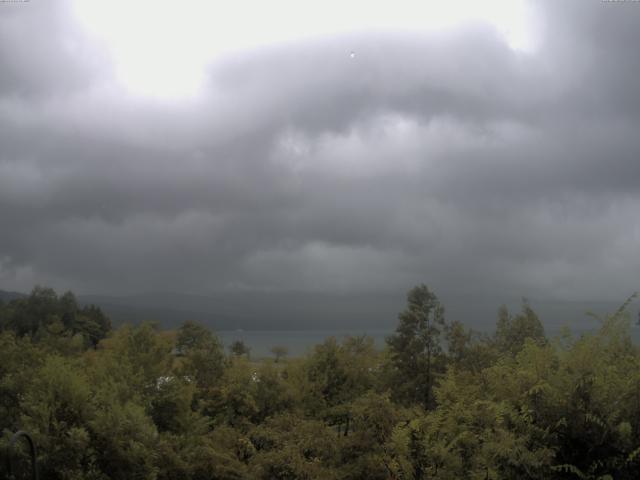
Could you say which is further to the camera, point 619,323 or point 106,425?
point 106,425

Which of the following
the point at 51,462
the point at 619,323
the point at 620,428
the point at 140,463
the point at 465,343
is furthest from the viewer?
the point at 465,343

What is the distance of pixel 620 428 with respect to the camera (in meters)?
8.19

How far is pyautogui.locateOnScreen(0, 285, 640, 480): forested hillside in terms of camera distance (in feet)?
29.3

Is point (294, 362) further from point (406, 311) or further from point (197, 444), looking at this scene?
point (197, 444)

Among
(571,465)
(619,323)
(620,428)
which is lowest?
(571,465)

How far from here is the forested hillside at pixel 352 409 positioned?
8938 mm

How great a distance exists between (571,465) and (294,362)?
26.1m

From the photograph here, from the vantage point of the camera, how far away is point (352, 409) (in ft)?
54.4

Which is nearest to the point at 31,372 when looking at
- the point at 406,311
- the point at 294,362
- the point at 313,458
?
the point at 313,458

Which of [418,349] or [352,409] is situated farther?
[418,349]

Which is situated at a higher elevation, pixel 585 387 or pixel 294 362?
pixel 585 387

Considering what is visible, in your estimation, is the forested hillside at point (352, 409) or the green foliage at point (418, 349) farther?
the green foliage at point (418, 349)

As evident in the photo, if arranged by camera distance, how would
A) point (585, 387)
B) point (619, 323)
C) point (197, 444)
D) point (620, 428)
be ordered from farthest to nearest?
point (197, 444) → point (619, 323) → point (585, 387) → point (620, 428)

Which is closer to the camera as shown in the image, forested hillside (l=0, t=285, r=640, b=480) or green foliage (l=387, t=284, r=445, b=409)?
forested hillside (l=0, t=285, r=640, b=480)
